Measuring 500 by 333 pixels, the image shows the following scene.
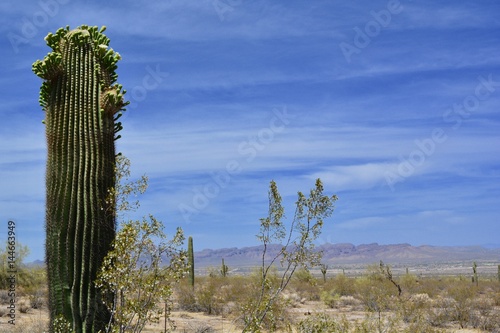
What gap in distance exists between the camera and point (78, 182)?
8.05 meters

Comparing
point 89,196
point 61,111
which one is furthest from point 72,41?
point 89,196

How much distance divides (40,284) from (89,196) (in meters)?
15.1

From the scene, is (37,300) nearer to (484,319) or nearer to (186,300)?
(186,300)

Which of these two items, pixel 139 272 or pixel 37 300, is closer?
pixel 139 272

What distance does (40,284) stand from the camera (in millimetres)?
21578

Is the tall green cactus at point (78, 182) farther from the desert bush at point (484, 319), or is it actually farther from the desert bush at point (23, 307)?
the desert bush at point (484, 319)

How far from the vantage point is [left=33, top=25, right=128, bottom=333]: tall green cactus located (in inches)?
315

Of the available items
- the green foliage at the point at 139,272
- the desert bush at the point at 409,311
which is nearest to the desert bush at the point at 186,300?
the desert bush at the point at 409,311

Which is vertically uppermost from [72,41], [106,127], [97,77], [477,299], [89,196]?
[72,41]

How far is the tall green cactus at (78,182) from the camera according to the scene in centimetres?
801

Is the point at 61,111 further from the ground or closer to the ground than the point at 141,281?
further from the ground

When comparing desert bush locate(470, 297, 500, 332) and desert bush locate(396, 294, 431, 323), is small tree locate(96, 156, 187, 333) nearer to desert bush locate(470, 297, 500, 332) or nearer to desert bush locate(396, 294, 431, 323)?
desert bush locate(396, 294, 431, 323)

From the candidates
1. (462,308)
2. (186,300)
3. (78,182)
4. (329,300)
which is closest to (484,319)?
(462,308)

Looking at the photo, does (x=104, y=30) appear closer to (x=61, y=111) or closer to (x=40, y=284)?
(x=61, y=111)
